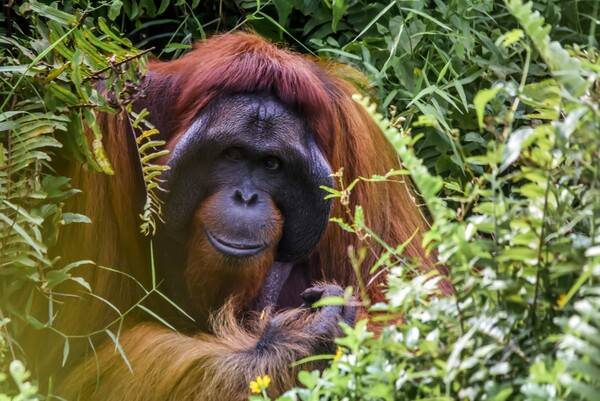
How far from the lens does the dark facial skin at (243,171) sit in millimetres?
2783

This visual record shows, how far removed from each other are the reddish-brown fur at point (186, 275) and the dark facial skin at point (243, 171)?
5 cm

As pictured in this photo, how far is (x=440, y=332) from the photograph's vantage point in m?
1.72

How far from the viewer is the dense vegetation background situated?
1620mm

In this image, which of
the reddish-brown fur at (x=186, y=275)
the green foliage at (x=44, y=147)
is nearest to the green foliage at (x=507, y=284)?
the reddish-brown fur at (x=186, y=275)

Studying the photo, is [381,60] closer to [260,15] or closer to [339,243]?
[260,15]

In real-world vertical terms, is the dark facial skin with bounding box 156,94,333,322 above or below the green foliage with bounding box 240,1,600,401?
below

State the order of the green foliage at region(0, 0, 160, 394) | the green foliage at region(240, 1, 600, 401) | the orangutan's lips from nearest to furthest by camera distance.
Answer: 1. the green foliage at region(240, 1, 600, 401)
2. the green foliage at region(0, 0, 160, 394)
3. the orangutan's lips

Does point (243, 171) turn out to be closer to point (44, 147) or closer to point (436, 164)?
point (44, 147)

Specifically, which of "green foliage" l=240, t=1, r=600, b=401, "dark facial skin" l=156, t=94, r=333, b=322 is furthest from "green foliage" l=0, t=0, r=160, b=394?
"green foliage" l=240, t=1, r=600, b=401

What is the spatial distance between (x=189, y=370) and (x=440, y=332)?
1167mm

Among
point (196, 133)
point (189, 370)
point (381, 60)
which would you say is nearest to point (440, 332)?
point (189, 370)

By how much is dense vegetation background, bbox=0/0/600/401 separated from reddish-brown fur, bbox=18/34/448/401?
12 cm

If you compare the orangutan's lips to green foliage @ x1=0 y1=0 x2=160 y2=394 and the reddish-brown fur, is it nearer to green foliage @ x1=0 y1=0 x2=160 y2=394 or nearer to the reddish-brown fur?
the reddish-brown fur

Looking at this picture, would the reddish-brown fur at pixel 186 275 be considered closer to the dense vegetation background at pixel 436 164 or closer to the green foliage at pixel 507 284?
the dense vegetation background at pixel 436 164
